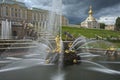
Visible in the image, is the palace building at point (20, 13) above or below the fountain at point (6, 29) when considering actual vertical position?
above

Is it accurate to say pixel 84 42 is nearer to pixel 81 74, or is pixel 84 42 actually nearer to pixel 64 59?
pixel 64 59

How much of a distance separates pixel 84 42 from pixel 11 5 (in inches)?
1534

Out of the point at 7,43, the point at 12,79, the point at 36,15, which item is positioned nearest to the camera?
the point at 12,79

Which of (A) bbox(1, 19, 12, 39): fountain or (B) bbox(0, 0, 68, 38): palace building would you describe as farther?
(B) bbox(0, 0, 68, 38): palace building

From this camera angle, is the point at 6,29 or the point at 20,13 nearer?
the point at 6,29

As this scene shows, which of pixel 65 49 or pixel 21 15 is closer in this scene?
pixel 65 49

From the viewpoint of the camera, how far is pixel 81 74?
13781 millimetres

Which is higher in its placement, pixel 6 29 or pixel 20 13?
pixel 20 13

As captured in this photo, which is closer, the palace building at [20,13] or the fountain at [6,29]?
the fountain at [6,29]

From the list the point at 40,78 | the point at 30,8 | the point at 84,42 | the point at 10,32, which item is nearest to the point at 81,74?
the point at 40,78

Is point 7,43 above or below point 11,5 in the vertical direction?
below

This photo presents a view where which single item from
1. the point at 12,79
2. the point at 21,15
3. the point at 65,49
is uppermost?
the point at 21,15

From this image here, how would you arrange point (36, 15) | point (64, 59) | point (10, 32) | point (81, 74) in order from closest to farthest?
1. point (81, 74)
2. point (64, 59)
3. point (10, 32)
4. point (36, 15)

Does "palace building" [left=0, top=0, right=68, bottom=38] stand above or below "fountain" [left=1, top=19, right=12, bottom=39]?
above
